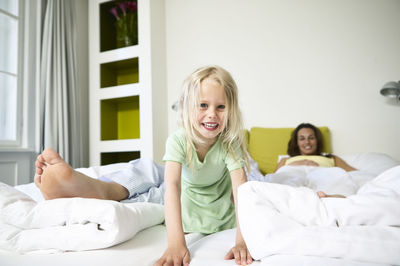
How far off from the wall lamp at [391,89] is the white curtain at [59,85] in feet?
8.43

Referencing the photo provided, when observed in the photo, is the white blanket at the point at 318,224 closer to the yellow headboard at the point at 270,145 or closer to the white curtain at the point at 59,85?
the yellow headboard at the point at 270,145

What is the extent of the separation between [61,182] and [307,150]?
176 cm

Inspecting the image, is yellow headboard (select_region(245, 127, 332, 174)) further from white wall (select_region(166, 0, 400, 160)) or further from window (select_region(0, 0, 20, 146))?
window (select_region(0, 0, 20, 146))

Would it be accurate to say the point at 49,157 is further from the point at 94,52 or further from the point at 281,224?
the point at 94,52

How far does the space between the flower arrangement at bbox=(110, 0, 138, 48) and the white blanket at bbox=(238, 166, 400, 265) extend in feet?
8.25

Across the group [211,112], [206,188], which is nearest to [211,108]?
[211,112]

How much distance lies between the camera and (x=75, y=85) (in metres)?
2.50

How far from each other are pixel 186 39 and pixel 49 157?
2273 millimetres

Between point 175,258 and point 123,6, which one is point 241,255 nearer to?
point 175,258

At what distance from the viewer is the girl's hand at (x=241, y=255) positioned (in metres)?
0.55

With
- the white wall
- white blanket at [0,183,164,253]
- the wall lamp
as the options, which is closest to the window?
the white wall

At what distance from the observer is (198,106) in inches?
33.8

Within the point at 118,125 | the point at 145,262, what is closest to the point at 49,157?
the point at 145,262

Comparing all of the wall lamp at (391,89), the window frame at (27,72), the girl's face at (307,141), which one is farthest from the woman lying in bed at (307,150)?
the window frame at (27,72)
